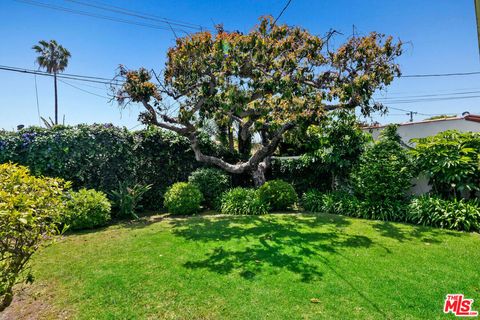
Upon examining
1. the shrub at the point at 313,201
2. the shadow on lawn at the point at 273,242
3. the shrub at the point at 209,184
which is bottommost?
the shadow on lawn at the point at 273,242

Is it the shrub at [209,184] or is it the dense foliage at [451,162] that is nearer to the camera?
the dense foliage at [451,162]

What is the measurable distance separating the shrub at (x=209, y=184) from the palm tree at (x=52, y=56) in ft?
76.3

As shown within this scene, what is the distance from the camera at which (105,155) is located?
839 centimetres

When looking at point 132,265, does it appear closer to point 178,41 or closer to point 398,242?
point 398,242

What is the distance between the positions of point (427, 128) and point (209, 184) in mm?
7481

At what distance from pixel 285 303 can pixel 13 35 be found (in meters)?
10.9

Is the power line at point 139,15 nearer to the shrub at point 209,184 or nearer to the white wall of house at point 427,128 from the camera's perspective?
the shrub at point 209,184

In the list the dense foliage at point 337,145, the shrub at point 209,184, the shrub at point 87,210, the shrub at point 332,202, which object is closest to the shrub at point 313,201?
the shrub at point 332,202

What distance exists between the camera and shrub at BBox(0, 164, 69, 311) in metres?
2.45

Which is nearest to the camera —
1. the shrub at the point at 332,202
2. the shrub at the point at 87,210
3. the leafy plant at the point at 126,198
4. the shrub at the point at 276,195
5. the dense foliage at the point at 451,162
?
the dense foliage at the point at 451,162

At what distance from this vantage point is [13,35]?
8328 millimetres

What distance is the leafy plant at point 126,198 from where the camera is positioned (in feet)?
26.1

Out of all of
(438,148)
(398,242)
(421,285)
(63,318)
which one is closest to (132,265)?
(63,318)

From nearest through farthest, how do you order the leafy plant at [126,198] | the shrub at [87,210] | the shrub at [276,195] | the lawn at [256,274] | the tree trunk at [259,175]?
the lawn at [256,274], the shrub at [87,210], the leafy plant at [126,198], the shrub at [276,195], the tree trunk at [259,175]
